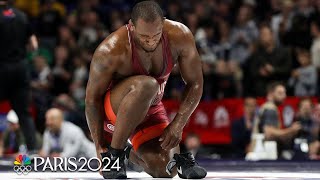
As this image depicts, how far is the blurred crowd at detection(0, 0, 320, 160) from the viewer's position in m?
8.73

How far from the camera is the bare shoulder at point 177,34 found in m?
4.18

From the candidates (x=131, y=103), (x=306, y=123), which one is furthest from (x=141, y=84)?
(x=306, y=123)

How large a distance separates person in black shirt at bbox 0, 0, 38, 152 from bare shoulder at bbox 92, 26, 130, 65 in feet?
8.02

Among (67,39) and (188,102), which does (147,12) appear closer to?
(188,102)

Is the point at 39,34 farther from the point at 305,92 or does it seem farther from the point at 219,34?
the point at 305,92

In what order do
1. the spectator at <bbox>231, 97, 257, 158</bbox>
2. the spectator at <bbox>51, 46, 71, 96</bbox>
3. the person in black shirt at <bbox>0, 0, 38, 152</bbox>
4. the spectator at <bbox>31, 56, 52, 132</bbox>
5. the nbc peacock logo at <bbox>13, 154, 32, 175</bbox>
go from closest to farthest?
1. the nbc peacock logo at <bbox>13, 154, 32, 175</bbox>
2. the person in black shirt at <bbox>0, 0, 38, 152</bbox>
3. the spectator at <bbox>231, 97, 257, 158</bbox>
4. the spectator at <bbox>31, 56, 52, 132</bbox>
5. the spectator at <bbox>51, 46, 71, 96</bbox>

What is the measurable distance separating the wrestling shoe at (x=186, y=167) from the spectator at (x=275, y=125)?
10.5 feet

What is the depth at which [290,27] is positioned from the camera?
9.18 meters

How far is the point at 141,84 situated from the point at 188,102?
390 mm

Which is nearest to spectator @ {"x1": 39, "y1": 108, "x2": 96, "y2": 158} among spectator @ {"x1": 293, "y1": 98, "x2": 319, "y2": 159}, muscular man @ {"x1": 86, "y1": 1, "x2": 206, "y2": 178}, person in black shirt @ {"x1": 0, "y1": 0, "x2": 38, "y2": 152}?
person in black shirt @ {"x1": 0, "y1": 0, "x2": 38, "y2": 152}

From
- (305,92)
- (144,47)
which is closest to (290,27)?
(305,92)

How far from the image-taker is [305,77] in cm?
852

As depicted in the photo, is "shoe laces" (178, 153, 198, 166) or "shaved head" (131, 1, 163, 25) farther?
"shoe laces" (178, 153, 198, 166)

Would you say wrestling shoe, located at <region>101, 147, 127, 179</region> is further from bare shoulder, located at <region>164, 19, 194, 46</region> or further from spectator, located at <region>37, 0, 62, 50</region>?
Answer: spectator, located at <region>37, 0, 62, 50</region>
